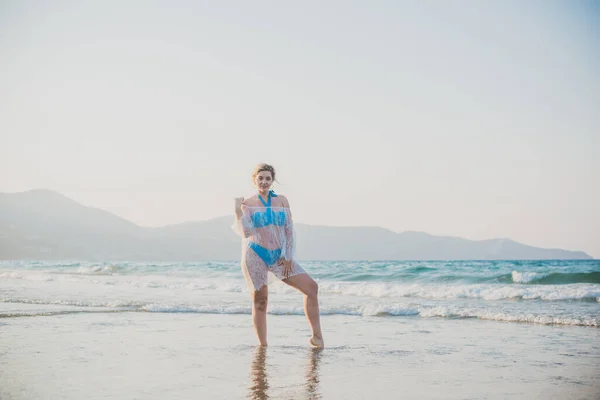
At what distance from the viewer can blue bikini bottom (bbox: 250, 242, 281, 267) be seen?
19.8ft

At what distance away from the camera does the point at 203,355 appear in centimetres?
573

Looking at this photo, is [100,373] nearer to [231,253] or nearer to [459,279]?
[459,279]

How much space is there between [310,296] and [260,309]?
0.58 m

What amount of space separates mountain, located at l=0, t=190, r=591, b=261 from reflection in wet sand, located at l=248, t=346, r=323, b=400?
8880cm

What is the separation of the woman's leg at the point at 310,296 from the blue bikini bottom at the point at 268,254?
0.26 metres

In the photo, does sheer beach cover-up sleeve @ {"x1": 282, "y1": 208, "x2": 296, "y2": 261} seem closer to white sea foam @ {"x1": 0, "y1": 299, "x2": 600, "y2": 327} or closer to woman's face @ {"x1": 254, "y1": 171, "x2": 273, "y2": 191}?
woman's face @ {"x1": 254, "y1": 171, "x2": 273, "y2": 191}

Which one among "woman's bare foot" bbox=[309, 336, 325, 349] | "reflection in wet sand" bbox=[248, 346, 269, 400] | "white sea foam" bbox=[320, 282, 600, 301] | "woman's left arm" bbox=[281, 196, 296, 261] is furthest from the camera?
"white sea foam" bbox=[320, 282, 600, 301]

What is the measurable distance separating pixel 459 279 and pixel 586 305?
33.8 feet

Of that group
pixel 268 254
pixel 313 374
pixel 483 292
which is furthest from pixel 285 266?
pixel 483 292

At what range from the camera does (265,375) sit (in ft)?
15.6

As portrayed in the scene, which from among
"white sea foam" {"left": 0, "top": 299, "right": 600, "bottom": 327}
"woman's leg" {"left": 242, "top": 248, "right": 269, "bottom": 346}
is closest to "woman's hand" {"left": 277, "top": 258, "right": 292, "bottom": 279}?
"woman's leg" {"left": 242, "top": 248, "right": 269, "bottom": 346}

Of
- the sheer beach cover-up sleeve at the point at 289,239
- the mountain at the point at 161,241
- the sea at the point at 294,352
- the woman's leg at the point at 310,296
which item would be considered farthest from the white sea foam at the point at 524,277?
the mountain at the point at 161,241

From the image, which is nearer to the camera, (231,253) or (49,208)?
(231,253)

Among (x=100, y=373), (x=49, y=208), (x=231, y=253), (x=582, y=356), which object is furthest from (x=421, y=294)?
(x=49, y=208)
